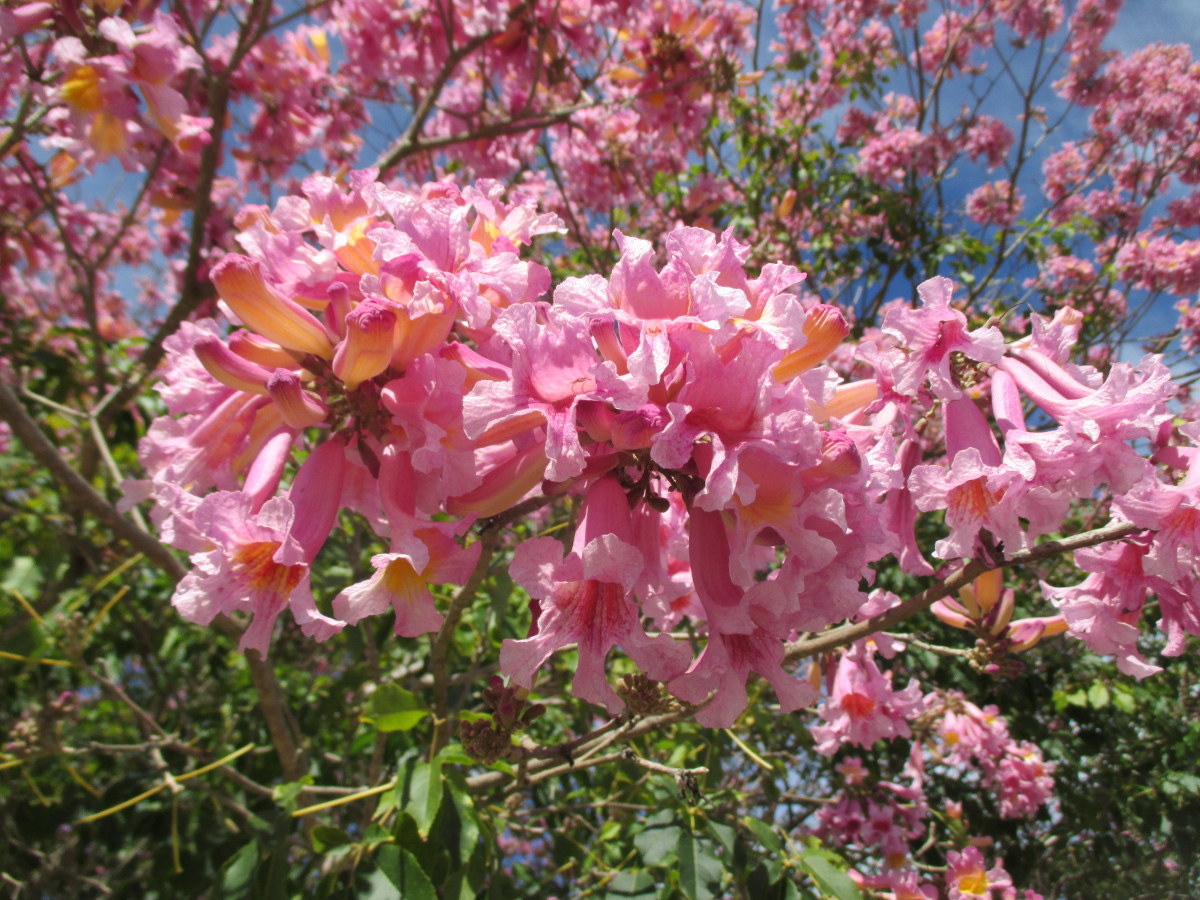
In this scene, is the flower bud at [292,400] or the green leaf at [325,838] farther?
the green leaf at [325,838]

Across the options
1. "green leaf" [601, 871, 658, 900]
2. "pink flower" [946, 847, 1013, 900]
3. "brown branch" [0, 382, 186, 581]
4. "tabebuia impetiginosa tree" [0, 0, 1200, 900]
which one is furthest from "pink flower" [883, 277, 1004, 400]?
"pink flower" [946, 847, 1013, 900]

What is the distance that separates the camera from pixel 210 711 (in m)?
3.60

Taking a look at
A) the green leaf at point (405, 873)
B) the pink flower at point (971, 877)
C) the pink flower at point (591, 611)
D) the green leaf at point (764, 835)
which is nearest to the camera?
the pink flower at point (591, 611)

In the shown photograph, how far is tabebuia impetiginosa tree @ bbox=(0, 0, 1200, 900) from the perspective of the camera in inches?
33.8

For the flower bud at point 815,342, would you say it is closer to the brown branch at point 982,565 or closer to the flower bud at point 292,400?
the brown branch at point 982,565

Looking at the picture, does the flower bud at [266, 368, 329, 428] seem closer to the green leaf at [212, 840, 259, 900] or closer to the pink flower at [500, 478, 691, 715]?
the pink flower at [500, 478, 691, 715]

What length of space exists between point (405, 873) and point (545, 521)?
10.4 feet

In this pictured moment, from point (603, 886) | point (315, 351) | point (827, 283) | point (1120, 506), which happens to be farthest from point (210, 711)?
point (827, 283)

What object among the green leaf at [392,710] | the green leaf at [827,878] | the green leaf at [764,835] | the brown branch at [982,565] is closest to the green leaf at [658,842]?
the green leaf at [764,835]

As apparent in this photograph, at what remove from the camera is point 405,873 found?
1.20 metres

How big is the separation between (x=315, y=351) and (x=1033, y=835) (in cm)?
432

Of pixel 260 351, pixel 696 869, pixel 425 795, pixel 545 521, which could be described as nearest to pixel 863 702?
pixel 696 869

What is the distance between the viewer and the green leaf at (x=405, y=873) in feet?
3.87

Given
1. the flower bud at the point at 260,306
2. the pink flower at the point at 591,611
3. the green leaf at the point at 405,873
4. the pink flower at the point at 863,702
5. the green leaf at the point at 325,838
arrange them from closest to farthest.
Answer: the pink flower at the point at 591,611, the flower bud at the point at 260,306, the green leaf at the point at 405,873, the green leaf at the point at 325,838, the pink flower at the point at 863,702
